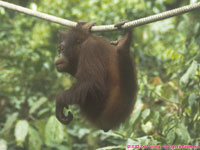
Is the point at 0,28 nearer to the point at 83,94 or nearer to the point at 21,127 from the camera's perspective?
the point at 21,127

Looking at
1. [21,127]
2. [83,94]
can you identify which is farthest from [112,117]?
[21,127]

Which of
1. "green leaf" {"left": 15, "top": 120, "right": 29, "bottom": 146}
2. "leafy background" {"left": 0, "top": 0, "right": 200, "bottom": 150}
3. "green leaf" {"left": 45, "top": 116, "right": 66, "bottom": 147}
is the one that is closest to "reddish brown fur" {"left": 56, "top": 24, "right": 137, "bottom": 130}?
"leafy background" {"left": 0, "top": 0, "right": 200, "bottom": 150}

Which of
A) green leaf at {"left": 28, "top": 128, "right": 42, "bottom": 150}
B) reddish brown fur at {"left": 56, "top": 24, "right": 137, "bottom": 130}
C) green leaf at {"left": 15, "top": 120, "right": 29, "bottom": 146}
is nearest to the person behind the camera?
reddish brown fur at {"left": 56, "top": 24, "right": 137, "bottom": 130}

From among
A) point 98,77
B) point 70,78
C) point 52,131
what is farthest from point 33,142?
point 98,77

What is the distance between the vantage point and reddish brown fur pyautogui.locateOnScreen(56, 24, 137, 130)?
246cm

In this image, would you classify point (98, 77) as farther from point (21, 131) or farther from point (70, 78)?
point (21, 131)

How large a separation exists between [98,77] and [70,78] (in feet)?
4.63

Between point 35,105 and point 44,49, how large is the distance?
96 cm

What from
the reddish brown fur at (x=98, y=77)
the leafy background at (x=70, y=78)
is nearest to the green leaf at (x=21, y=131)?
the leafy background at (x=70, y=78)

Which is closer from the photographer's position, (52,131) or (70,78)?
(52,131)

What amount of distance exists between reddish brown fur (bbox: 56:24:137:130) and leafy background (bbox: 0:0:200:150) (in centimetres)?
47

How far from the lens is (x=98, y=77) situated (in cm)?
248

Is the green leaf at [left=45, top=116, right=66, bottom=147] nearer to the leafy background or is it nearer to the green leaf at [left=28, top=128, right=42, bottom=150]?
the leafy background

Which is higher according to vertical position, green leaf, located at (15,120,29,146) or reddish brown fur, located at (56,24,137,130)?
reddish brown fur, located at (56,24,137,130)
